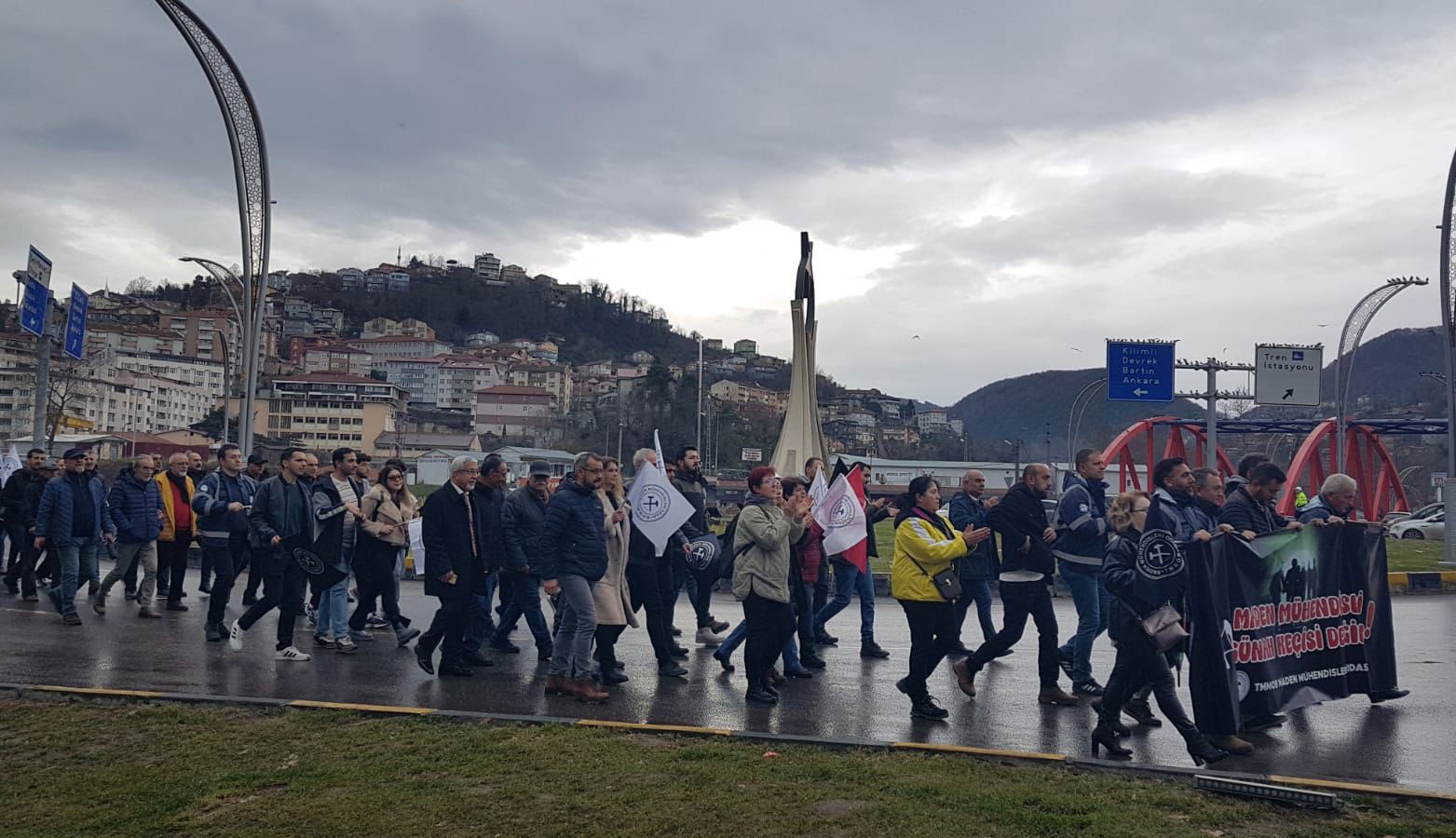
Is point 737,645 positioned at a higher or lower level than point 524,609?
lower

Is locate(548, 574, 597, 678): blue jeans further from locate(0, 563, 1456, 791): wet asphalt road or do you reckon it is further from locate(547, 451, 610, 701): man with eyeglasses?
locate(0, 563, 1456, 791): wet asphalt road

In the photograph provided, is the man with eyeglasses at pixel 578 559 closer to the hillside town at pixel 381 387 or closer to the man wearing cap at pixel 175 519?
the man wearing cap at pixel 175 519

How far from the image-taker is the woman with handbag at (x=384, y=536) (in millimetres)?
10508

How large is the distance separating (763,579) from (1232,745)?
318 centimetres

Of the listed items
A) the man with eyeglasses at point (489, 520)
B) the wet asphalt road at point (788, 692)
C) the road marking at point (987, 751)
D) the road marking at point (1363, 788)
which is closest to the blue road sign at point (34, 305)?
the wet asphalt road at point (788, 692)

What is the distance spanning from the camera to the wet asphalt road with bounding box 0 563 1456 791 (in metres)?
7.11

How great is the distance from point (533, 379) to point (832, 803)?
157 metres

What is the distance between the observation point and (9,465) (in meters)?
18.5

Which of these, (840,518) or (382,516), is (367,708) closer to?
(382,516)

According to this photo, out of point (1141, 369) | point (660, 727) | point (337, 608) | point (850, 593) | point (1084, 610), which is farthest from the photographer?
point (1141, 369)

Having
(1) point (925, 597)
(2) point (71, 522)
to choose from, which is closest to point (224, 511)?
(2) point (71, 522)

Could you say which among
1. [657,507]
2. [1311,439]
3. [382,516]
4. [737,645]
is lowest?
[737,645]

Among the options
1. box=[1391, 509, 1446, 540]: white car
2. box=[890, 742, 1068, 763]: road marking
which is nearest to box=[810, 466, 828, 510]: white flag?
box=[890, 742, 1068, 763]: road marking

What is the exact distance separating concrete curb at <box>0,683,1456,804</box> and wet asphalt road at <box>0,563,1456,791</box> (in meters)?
0.34
